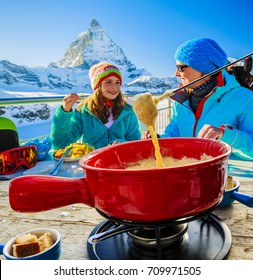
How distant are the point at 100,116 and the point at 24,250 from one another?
1.50 metres

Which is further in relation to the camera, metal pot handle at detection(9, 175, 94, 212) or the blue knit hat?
the blue knit hat

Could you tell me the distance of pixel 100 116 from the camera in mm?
1880

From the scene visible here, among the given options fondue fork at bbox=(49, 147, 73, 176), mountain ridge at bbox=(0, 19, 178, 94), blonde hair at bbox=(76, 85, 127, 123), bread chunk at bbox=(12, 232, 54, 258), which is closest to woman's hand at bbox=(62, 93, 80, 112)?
blonde hair at bbox=(76, 85, 127, 123)

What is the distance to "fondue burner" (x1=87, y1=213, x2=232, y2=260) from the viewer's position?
43cm

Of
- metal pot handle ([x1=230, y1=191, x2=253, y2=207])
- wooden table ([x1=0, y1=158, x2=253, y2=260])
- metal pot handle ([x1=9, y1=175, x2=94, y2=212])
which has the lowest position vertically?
wooden table ([x1=0, y1=158, x2=253, y2=260])

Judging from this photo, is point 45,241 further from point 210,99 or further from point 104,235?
point 210,99

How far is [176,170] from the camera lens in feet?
1.12

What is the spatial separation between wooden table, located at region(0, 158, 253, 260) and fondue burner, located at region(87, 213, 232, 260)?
21 millimetres

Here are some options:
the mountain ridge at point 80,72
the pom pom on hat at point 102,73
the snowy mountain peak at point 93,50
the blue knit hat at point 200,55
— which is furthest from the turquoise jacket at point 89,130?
Result: the snowy mountain peak at point 93,50

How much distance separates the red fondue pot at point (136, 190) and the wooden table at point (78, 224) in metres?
0.11

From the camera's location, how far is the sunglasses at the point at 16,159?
1.06 meters

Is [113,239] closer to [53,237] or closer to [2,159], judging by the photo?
[53,237]

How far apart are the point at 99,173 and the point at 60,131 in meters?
1.46

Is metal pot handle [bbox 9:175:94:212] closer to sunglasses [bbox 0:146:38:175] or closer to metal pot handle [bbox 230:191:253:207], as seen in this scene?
metal pot handle [bbox 230:191:253:207]
